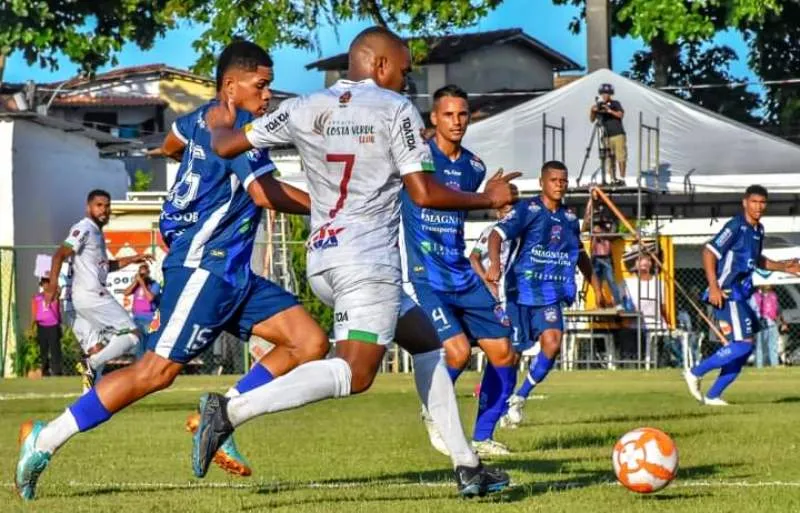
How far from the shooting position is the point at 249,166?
9.09 metres

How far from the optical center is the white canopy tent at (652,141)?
31.6 m

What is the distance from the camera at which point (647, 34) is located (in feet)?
124

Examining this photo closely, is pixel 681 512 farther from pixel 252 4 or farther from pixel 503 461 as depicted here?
pixel 252 4

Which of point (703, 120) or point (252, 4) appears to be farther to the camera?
Answer: point (252, 4)

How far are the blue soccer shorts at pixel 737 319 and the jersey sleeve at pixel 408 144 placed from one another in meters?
9.42

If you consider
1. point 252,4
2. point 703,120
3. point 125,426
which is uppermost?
point 252,4

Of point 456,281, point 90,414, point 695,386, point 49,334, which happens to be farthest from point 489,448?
point 49,334

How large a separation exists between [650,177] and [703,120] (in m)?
1.68

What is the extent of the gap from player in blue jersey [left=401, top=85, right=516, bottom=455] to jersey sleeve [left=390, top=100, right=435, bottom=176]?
3.42 meters

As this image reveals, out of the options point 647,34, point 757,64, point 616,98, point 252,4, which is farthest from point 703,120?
point 757,64

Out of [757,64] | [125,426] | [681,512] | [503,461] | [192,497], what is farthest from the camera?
[757,64]

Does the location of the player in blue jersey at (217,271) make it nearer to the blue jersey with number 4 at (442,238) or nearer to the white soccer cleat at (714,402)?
the blue jersey with number 4 at (442,238)

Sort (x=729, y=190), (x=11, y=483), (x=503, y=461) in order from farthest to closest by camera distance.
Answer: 1. (x=729, y=190)
2. (x=503, y=461)
3. (x=11, y=483)

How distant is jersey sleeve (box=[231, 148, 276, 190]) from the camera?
29.8ft
